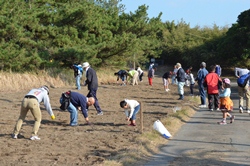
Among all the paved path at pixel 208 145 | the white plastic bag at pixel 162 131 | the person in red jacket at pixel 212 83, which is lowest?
the paved path at pixel 208 145

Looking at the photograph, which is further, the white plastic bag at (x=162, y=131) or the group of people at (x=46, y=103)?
the white plastic bag at (x=162, y=131)

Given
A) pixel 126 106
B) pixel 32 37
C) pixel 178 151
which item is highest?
pixel 32 37

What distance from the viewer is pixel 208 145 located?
11031 mm

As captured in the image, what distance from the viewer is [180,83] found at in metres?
22.9

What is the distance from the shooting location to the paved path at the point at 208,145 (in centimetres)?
932

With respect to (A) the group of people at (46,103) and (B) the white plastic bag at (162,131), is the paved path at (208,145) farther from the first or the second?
(A) the group of people at (46,103)

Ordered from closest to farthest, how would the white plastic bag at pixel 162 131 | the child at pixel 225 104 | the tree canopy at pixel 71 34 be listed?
the white plastic bag at pixel 162 131 → the child at pixel 225 104 → the tree canopy at pixel 71 34

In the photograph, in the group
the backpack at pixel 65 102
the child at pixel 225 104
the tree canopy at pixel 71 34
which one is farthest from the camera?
the tree canopy at pixel 71 34

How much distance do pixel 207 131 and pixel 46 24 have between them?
21944mm

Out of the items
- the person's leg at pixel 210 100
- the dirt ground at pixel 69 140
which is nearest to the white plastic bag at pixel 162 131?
the dirt ground at pixel 69 140

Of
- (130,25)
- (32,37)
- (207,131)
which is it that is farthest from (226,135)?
(130,25)

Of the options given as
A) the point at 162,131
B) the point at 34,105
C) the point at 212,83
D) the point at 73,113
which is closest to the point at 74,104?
the point at 73,113

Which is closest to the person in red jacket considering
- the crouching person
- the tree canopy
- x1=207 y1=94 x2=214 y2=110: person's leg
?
x1=207 y1=94 x2=214 y2=110: person's leg

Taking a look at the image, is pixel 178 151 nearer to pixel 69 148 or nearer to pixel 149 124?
pixel 69 148
